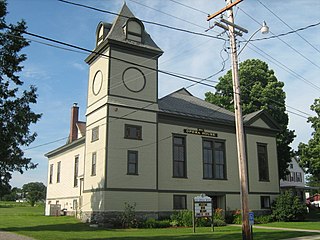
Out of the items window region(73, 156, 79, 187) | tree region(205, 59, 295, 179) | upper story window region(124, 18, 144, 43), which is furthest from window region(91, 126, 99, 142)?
tree region(205, 59, 295, 179)

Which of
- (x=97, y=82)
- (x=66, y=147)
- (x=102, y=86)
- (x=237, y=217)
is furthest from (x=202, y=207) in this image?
(x=66, y=147)

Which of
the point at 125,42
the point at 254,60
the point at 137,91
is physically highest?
the point at 254,60

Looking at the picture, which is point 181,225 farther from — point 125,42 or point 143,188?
point 125,42

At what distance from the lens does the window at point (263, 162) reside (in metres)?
34.9

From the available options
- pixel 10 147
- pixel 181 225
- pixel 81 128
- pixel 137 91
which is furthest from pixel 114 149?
pixel 81 128

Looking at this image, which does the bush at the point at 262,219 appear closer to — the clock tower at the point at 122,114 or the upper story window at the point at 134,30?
the clock tower at the point at 122,114

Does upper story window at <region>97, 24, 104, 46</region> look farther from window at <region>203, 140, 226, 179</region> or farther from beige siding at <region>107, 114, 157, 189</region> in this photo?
window at <region>203, 140, 226, 179</region>

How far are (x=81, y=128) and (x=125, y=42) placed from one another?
17.4m

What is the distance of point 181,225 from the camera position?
26125 millimetres

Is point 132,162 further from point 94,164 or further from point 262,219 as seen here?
point 262,219

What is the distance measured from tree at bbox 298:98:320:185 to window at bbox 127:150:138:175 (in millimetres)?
21061

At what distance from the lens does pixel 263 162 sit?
35.3m

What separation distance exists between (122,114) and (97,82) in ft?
13.2

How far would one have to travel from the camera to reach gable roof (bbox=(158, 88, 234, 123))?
31094 mm
